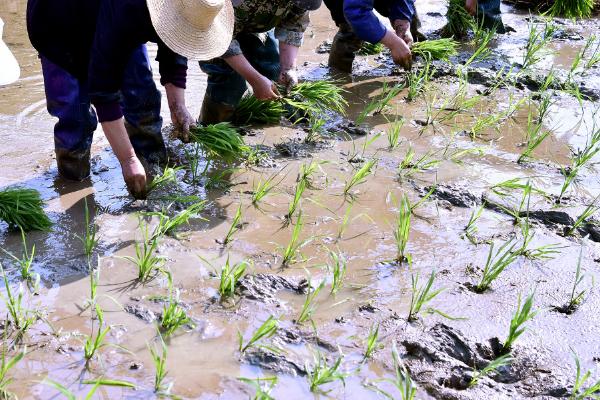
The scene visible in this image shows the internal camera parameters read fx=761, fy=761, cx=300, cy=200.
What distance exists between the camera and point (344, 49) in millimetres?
5199

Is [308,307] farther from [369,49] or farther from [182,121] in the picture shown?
[369,49]

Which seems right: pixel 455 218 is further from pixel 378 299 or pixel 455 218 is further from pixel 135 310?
pixel 135 310

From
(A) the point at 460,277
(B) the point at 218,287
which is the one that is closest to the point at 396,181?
(A) the point at 460,277

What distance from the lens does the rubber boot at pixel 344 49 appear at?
515 centimetres

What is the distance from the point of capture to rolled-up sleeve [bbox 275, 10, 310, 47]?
4.24 m

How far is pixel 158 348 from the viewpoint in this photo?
2312 mm

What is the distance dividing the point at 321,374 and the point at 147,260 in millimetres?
806

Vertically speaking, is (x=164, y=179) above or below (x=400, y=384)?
below

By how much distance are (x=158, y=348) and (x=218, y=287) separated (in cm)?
40

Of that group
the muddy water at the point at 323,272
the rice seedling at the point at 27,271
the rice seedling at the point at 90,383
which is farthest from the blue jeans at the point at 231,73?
the rice seedling at the point at 90,383

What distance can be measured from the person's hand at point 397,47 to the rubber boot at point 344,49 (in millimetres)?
483

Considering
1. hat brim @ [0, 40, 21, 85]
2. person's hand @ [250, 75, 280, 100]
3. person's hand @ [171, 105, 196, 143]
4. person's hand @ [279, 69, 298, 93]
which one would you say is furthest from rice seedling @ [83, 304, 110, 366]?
person's hand @ [279, 69, 298, 93]

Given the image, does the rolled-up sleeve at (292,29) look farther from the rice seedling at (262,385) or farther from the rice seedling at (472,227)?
the rice seedling at (262,385)

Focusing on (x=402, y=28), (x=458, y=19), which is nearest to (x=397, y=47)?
(x=402, y=28)
